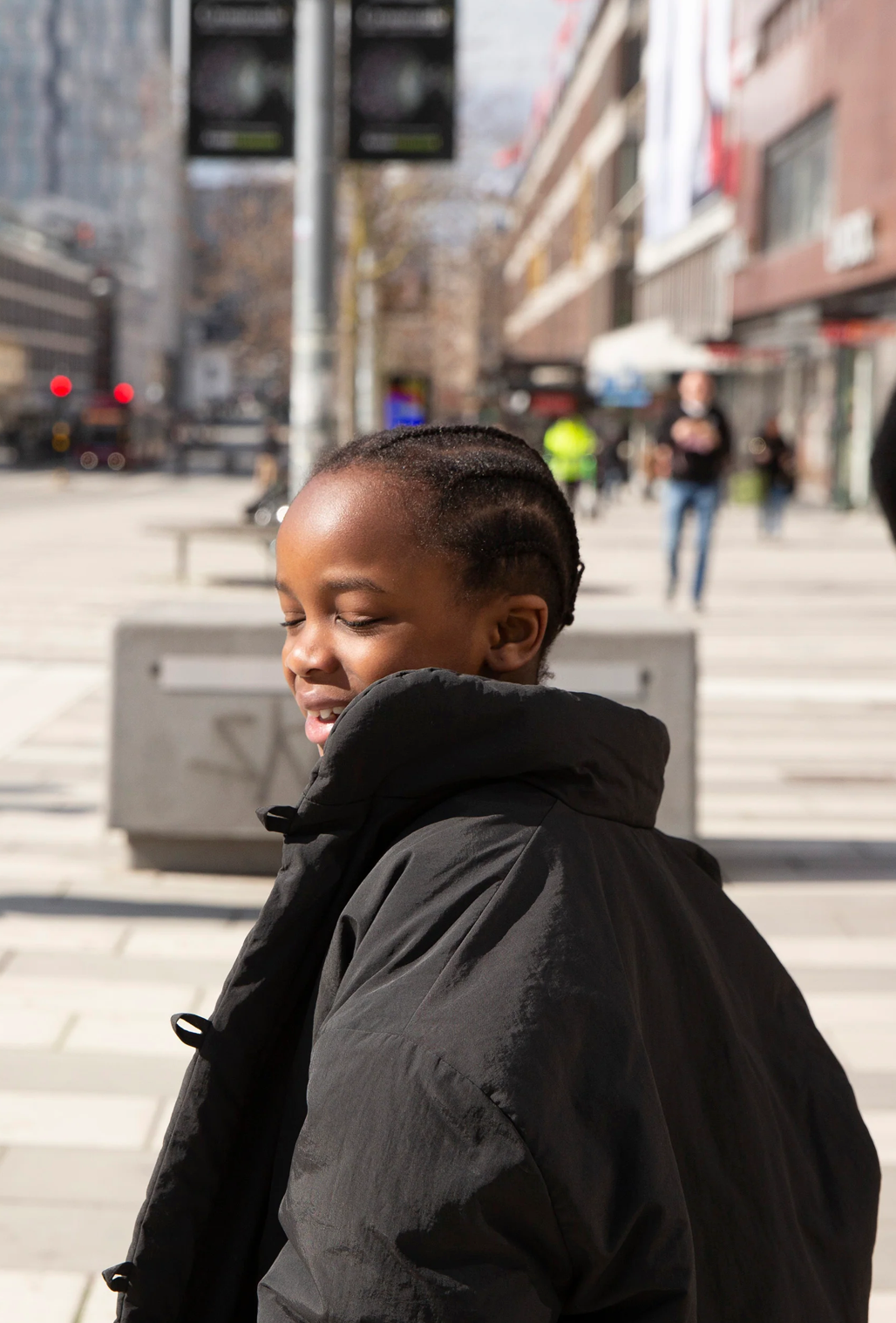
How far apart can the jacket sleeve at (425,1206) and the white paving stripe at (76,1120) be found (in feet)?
9.56

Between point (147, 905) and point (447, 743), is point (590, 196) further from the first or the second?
point (447, 743)

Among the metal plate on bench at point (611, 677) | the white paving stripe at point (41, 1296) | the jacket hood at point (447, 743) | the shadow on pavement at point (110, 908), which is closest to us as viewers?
the jacket hood at point (447, 743)

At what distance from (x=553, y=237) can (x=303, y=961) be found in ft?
339

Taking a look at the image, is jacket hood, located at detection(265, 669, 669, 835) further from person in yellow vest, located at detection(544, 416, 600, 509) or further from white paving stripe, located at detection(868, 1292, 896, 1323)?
person in yellow vest, located at detection(544, 416, 600, 509)

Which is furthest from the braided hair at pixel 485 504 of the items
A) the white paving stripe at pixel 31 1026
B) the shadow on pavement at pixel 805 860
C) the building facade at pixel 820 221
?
the building facade at pixel 820 221

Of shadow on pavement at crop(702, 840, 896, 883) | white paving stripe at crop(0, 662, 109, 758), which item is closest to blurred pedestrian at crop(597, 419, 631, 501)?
white paving stripe at crop(0, 662, 109, 758)

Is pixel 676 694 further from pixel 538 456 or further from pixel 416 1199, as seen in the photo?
pixel 416 1199

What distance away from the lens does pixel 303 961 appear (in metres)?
1.29

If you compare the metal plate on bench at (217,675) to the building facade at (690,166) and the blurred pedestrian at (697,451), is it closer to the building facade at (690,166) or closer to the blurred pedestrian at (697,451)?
the blurred pedestrian at (697,451)

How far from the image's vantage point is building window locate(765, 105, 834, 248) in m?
36.6

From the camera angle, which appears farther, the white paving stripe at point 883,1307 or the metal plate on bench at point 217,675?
the metal plate on bench at point 217,675

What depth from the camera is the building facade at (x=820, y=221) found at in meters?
31.5

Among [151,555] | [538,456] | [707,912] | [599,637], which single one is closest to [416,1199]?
[707,912]

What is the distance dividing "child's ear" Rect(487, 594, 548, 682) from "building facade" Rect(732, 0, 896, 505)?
91.9 feet
